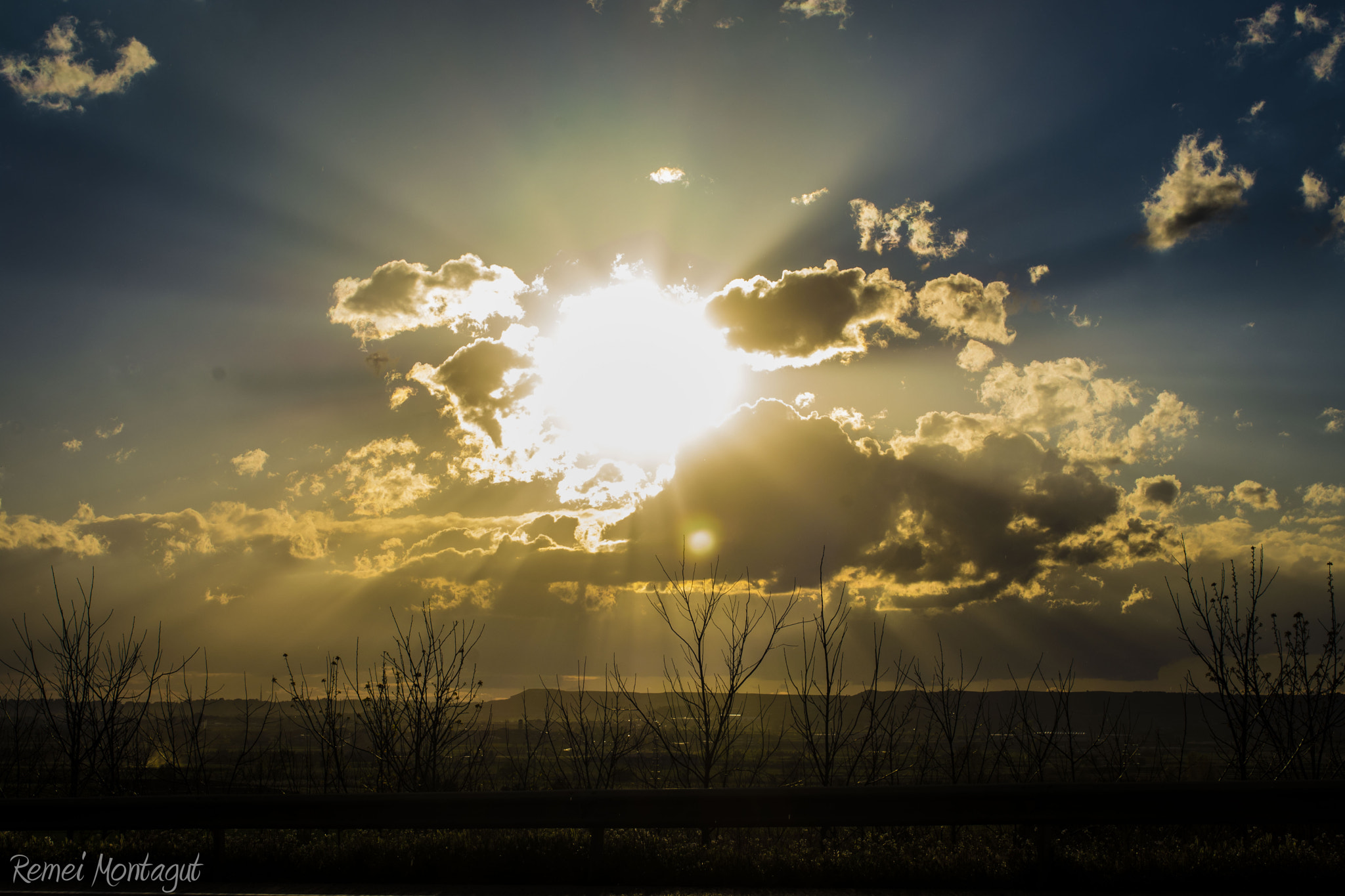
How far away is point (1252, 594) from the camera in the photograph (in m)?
11.6

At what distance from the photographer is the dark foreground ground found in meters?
6.84

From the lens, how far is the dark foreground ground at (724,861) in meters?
6.84

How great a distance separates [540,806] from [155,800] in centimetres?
401

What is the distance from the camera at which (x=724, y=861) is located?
23.7 ft

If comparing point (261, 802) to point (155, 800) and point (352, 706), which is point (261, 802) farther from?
point (352, 706)

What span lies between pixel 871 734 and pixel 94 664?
42.0ft

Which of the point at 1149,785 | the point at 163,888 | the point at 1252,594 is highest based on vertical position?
the point at 1252,594

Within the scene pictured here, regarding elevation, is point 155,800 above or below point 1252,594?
below

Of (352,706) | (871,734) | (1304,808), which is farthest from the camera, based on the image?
(352,706)

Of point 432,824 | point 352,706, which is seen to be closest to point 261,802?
point 432,824

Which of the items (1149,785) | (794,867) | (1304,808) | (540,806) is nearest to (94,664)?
(540,806)

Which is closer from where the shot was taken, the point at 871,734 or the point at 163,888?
the point at 163,888

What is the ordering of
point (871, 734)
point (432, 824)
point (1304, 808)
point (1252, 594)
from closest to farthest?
point (1304, 808), point (432, 824), point (871, 734), point (1252, 594)

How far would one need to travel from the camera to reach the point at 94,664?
12992 mm
